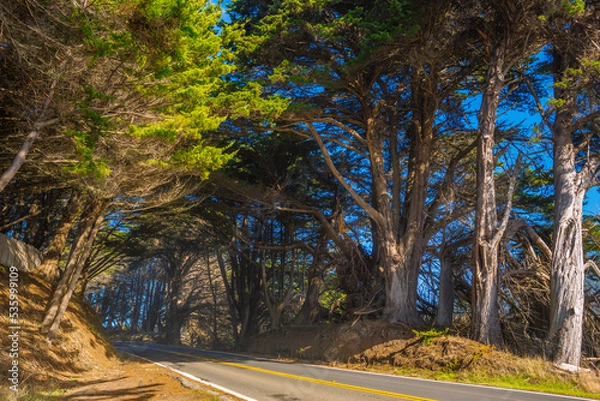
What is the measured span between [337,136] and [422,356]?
8.67m

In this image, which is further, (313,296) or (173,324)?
(173,324)

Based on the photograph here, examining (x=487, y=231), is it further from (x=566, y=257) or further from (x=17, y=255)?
(x=17, y=255)

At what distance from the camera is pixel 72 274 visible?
13039mm

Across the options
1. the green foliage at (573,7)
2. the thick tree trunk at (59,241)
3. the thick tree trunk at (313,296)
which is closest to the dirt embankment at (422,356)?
the thick tree trunk at (313,296)

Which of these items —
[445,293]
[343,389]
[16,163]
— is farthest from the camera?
[445,293]

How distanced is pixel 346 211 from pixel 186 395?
15.1 meters

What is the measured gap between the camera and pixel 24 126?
8086mm

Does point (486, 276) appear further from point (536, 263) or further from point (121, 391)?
point (121, 391)

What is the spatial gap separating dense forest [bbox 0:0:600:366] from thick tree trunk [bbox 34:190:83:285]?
73mm

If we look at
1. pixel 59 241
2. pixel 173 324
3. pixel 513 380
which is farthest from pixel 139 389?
pixel 173 324

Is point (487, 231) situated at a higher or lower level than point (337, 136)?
lower

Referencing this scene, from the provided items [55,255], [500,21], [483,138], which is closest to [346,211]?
[483,138]

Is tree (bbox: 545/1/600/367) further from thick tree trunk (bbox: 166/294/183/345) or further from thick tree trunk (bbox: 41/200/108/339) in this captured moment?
thick tree trunk (bbox: 166/294/183/345)

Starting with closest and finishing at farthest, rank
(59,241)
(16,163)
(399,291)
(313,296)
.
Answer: (16,163) < (59,241) < (399,291) < (313,296)
